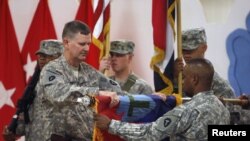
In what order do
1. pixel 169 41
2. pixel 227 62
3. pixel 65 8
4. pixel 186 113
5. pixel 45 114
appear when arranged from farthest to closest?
1. pixel 65 8
2. pixel 227 62
3. pixel 169 41
4. pixel 45 114
5. pixel 186 113

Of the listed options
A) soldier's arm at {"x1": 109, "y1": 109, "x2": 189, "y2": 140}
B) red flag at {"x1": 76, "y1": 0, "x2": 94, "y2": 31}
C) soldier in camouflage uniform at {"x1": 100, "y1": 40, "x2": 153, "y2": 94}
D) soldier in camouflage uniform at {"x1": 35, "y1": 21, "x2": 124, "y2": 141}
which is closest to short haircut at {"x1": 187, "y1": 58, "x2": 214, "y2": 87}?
soldier's arm at {"x1": 109, "y1": 109, "x2": 189, "y2": 140}

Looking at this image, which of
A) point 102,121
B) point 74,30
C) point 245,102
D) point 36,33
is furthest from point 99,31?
point 102,121

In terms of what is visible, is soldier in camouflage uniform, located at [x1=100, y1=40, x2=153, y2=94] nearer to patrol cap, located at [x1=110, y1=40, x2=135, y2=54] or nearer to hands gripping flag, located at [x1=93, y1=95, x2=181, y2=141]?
patrol cap, located at [x1=110, y1=40, x2=135, y2=54]

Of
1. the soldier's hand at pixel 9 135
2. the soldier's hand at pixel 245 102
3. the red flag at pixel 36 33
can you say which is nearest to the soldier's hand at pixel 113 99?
the soldier's hand at pixel 245 102

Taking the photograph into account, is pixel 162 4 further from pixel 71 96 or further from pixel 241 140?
pixel 241 140

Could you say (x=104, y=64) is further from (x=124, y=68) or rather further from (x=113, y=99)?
(x=113, y=99)

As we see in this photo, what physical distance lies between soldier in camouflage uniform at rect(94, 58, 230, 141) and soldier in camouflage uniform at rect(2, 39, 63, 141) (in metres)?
1.20

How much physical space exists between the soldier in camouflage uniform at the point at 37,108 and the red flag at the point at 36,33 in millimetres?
1305

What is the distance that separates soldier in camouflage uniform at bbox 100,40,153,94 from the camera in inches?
174

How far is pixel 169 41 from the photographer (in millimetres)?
4492

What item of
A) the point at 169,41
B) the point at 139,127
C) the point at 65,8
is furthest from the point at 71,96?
the point at 65,8

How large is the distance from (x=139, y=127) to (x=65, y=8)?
3.02 m

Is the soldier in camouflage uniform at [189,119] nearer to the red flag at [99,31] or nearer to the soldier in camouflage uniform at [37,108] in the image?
the soldier in camouflage uniform at [37,108]

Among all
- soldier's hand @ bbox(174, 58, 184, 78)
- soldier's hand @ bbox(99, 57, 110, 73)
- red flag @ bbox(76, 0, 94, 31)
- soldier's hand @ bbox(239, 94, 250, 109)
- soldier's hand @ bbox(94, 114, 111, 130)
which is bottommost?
soldier's hand @ bbox(239, 94, 250, 109)
